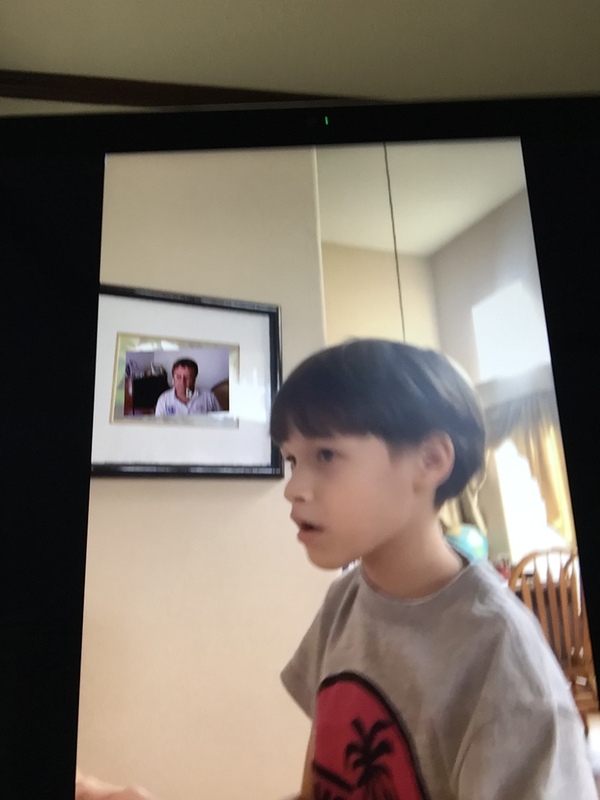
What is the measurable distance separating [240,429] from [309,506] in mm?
93

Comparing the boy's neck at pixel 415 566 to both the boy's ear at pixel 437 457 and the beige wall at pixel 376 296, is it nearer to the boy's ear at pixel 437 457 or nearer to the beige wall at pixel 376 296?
the boy's ear at pixel 437 457

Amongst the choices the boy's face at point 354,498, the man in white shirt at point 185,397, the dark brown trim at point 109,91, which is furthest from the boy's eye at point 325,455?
the dark brown trim at point 109,91

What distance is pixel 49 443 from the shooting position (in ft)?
1.85

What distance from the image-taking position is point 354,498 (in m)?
0.50

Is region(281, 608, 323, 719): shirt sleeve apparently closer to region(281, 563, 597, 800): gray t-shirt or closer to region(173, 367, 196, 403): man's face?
region(281, 563, 597, 800): gray t-shirt

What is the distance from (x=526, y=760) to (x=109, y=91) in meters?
0.86

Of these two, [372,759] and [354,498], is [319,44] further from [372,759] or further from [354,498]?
[372,759]

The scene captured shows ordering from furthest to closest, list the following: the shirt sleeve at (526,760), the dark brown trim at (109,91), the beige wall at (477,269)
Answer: the dark brown trim at (109,91) → the beige wall at (477,269) → the shirt sleeve at (526,760)

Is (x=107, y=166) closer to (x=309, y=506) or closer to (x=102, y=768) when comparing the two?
(x=309, y=506)

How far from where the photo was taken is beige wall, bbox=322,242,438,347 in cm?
54

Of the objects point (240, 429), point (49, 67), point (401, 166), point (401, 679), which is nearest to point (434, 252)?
point (401, 166)

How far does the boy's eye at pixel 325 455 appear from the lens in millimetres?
514

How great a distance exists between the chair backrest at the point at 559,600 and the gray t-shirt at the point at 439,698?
13 millimetres

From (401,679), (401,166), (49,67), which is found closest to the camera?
(401,679)
